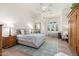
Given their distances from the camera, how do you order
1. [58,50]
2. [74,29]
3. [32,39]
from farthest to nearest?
[32,39]
[58,50]
[74,29]

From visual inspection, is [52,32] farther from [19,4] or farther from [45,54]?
[19,4]

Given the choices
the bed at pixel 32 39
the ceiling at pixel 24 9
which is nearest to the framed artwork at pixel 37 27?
the bed at pixel 32 39

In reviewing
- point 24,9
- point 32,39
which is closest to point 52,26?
point 32,39

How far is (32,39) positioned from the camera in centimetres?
226

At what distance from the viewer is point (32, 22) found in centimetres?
209

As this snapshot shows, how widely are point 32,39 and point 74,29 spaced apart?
3.24ft

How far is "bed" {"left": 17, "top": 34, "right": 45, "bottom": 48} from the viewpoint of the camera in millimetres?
2146

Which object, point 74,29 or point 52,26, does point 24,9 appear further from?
point 74,29

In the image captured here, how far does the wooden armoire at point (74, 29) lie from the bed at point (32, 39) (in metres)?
0.62

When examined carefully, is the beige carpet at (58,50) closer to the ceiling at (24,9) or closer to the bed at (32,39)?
the bed at (32,39)

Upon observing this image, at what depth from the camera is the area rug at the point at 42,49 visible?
202 centimetres

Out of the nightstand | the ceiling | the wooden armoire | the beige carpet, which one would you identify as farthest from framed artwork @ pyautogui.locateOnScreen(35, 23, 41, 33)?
the wooden armoire

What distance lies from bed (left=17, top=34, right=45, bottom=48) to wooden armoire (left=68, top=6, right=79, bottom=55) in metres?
0.62

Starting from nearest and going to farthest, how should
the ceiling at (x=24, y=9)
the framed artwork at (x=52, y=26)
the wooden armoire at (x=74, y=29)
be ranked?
the wooden armoire at (x=74, y=29)
the ceiling at (x=24, y=9)
the framed artwork at (x=52, y=26)
